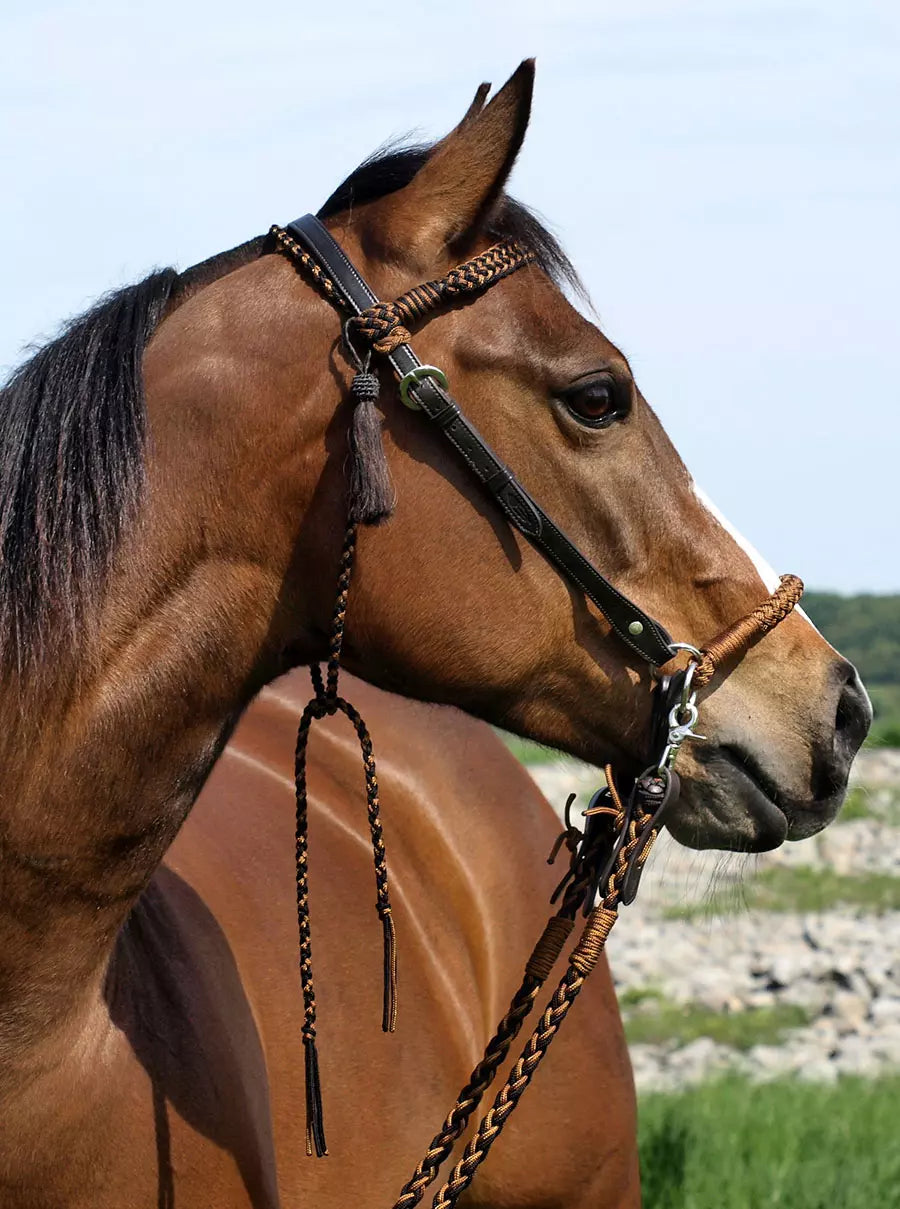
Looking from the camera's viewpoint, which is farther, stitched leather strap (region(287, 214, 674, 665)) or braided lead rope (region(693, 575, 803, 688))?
braided lead rope (region(693, 575, 803, 688))

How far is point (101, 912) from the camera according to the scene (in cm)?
237

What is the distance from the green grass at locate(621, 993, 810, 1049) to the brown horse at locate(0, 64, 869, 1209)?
6.07 metres

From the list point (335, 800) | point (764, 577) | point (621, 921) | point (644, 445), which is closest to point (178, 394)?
point (644, 445)

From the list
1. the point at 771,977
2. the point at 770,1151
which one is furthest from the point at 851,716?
the point at 771,977

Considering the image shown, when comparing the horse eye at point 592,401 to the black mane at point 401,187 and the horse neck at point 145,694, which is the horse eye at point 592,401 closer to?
the black mane at point 401,187

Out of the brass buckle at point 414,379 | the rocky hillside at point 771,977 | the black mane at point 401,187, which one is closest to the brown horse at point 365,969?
the brass buckle at point 414,379

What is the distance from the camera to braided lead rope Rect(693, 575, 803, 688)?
250 cm

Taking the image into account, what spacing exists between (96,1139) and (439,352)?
135 centimetres

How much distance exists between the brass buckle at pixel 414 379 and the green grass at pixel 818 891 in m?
9.04

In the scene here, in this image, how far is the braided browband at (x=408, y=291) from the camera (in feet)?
A: 7.84

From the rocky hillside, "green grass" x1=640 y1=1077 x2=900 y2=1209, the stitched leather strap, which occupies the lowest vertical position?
the rocky hillside

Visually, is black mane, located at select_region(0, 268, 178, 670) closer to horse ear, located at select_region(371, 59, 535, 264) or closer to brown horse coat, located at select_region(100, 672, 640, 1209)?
horse ear, located at select_region(371, 59, 535, 264)

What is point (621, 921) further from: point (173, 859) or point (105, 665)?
point (105, 665)

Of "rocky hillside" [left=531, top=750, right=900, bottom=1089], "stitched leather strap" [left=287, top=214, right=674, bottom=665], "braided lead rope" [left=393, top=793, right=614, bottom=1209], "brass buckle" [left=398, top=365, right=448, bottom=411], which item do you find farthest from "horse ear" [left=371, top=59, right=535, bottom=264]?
"rocky hillside" [left=531, top=750, right=900, bottom=1089]
